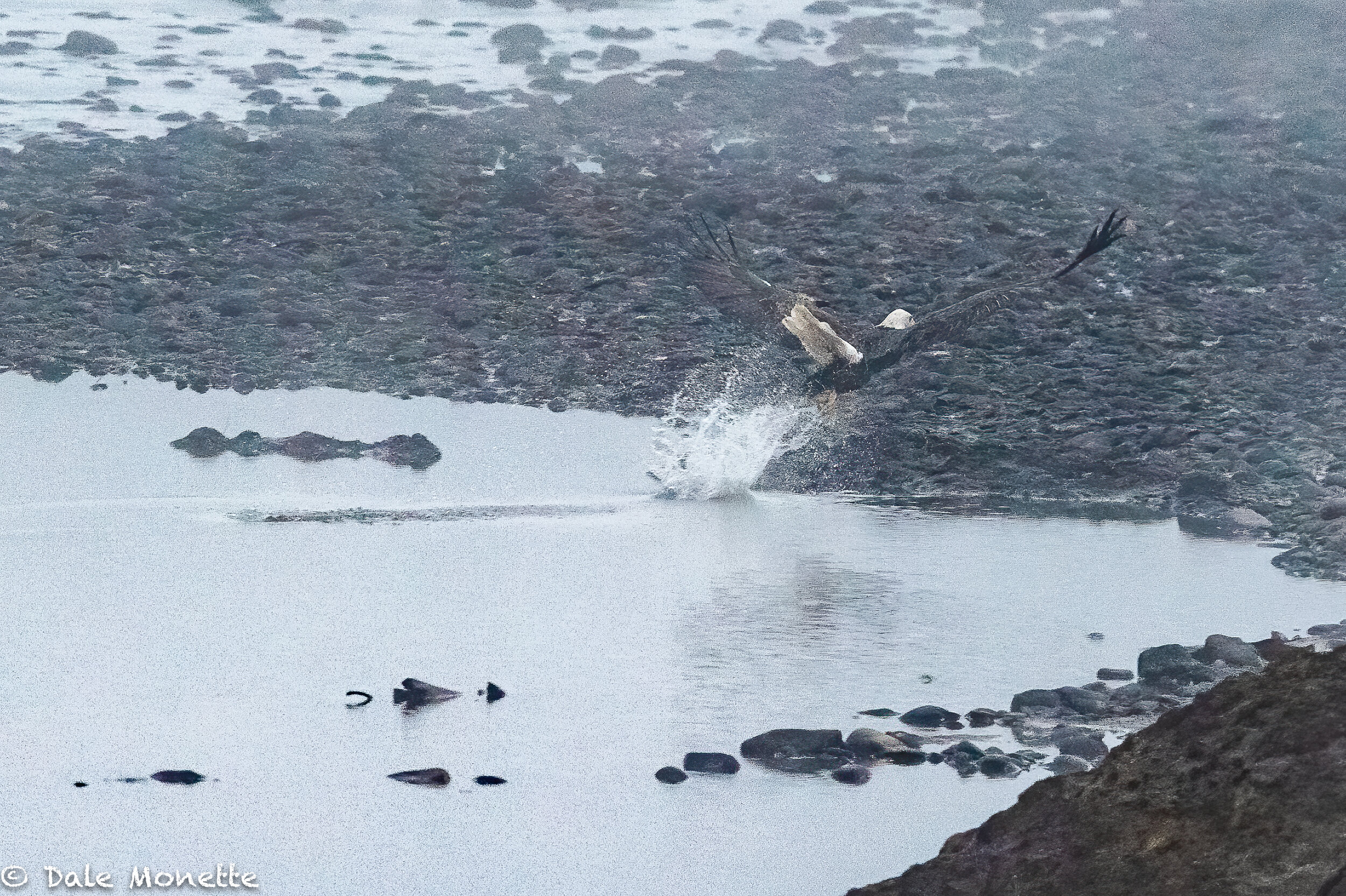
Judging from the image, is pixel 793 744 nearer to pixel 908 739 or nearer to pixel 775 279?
pixel 908 739

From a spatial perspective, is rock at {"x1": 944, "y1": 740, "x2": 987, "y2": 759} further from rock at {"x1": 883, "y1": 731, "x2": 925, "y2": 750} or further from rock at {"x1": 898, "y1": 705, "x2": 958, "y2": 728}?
rock at {"x1": 898, "y1": 705, "x2": 958, "y2": 728}

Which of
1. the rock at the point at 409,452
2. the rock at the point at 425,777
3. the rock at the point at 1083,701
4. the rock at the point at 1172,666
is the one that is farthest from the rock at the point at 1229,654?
the rock at the point at 409,452

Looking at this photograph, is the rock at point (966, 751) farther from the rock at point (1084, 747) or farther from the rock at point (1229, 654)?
the rock at point (1229, 654)

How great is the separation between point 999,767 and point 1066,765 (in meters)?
0.28

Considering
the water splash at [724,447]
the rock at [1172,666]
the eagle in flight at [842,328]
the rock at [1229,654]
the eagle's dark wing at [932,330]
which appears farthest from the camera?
the water splash at [724,447]

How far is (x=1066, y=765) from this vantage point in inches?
286

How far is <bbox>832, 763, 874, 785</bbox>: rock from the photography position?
23.8ft

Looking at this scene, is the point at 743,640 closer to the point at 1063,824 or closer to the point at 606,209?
the point at 1063,824

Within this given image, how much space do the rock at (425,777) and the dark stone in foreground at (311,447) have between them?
6.26 m

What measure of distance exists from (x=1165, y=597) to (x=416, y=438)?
248 inches

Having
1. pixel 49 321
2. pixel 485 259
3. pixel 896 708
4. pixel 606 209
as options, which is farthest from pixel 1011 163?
pixel 896 708

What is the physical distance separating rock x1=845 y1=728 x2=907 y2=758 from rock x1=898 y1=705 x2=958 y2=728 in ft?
1.11

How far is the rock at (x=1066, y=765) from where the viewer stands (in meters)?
7.21

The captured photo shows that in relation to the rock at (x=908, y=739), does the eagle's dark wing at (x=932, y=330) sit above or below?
above
